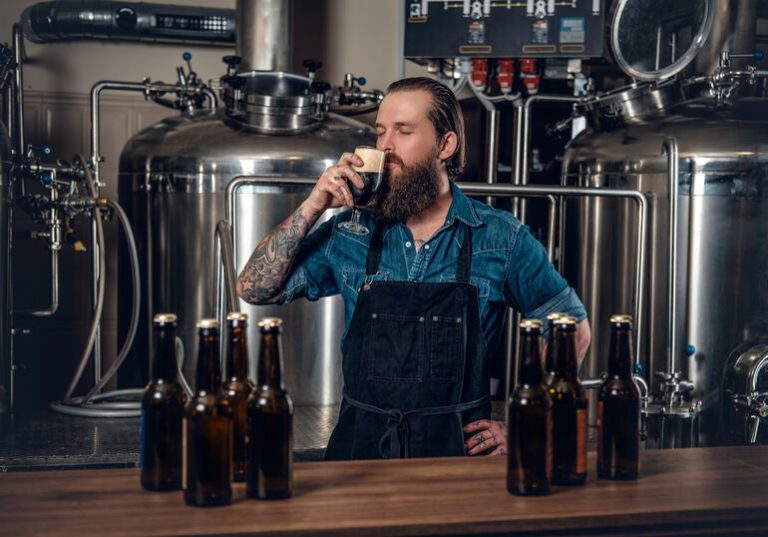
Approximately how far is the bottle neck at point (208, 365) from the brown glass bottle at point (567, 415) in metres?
0.53

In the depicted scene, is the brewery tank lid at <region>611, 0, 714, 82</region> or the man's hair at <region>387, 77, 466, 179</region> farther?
the brewery tank lid at <region>611, 0, 714, 82</region>

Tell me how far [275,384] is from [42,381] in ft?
12.5

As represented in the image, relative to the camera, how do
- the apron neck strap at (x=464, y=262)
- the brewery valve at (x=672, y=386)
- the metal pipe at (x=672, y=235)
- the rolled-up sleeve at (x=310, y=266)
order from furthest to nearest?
the metal pipe at (x=672, y=235) < the brewery valve at (x=672, y=386) < the rolled-up sleeve at (x=310, y=266) < the apron neck strap at (x=464, y=262)

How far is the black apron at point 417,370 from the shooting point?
206cm

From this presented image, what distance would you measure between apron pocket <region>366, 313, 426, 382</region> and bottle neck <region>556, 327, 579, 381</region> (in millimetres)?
611

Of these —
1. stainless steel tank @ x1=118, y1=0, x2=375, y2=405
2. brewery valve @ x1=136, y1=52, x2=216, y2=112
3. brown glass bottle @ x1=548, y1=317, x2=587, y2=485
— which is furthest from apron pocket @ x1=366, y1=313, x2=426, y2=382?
brewery valve @ x1=136, y1=52, x2=216, y2=112

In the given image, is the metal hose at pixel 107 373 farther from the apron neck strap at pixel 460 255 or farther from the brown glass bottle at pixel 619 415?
the brown glass bottle at pixel 619 415

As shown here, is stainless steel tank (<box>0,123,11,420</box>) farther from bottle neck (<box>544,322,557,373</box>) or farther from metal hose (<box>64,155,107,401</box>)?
bottle neck (<box>544,322,557,373</box>)

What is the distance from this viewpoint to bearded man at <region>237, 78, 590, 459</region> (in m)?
2.07

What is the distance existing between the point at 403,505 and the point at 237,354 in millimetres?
349

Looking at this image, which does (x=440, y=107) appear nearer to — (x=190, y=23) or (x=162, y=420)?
(x=162, y=420)

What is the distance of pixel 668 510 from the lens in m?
1.32

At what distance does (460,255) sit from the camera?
7.12ft

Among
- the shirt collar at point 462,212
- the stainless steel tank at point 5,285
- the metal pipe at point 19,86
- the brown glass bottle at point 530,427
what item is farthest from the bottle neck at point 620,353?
the metal pipe at point 19,86
